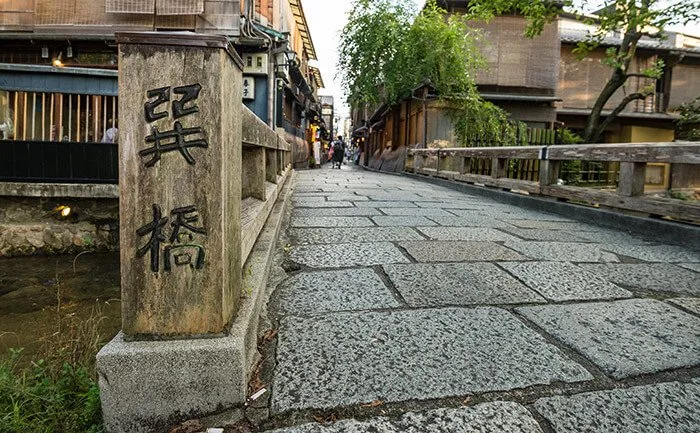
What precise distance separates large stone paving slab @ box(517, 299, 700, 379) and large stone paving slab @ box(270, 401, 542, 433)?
0.56 metres

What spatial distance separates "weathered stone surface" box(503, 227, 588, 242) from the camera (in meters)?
4.21

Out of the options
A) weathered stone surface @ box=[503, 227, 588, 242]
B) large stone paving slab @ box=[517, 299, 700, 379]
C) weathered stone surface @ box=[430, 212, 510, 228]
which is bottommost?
large stone paving slab @ box=[517, 299, 700, 379]

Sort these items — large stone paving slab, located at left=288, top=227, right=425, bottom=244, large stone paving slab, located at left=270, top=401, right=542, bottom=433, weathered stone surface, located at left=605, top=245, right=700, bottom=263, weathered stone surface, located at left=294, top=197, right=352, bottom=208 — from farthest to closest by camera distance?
weathered stone surface, located at left=294, top=197, right=352, bottom=208 → large stone paving slab, located at left=288, top=227, right=425, bottom=244 → weathered stone surface, located at left=605, top=245, right=700, bottom=263 → large stone paving slab, located at left=270, top=401, right=542, bottom=433

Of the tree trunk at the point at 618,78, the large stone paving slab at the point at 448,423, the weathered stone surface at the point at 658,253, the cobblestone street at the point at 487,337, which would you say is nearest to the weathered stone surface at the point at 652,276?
the cobblestone street at the point at 487,337

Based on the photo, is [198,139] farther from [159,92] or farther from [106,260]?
[106,260]

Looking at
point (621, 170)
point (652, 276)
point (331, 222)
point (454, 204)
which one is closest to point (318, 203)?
point (331, 222)

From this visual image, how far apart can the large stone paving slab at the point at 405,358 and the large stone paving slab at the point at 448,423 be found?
94mm

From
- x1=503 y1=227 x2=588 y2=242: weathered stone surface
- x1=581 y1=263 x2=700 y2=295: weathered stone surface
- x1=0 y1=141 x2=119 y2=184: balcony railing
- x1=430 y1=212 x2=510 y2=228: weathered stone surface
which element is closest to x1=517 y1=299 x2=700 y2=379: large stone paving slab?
x1=581 y1=263 x2=700 y2=295: weathered stone surface

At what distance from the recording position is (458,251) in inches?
140

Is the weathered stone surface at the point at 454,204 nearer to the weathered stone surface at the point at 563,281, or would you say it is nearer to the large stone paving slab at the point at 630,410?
the weathered stone surface at the point at 563,281

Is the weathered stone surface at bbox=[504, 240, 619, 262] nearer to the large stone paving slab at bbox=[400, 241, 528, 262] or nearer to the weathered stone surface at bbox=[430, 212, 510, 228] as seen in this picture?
the large stone paving slab at bbox=[400, 241, 528, 262]

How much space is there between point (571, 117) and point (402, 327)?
19797 mm

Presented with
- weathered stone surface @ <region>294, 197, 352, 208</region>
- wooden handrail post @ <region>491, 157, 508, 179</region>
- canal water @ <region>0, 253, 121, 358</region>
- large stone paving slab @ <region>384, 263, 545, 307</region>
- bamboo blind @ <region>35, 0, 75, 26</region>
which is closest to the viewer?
large stone paving slab @ <region>384, 263, 545, 307</region>

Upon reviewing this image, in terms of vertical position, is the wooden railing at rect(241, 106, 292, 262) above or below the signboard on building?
below
